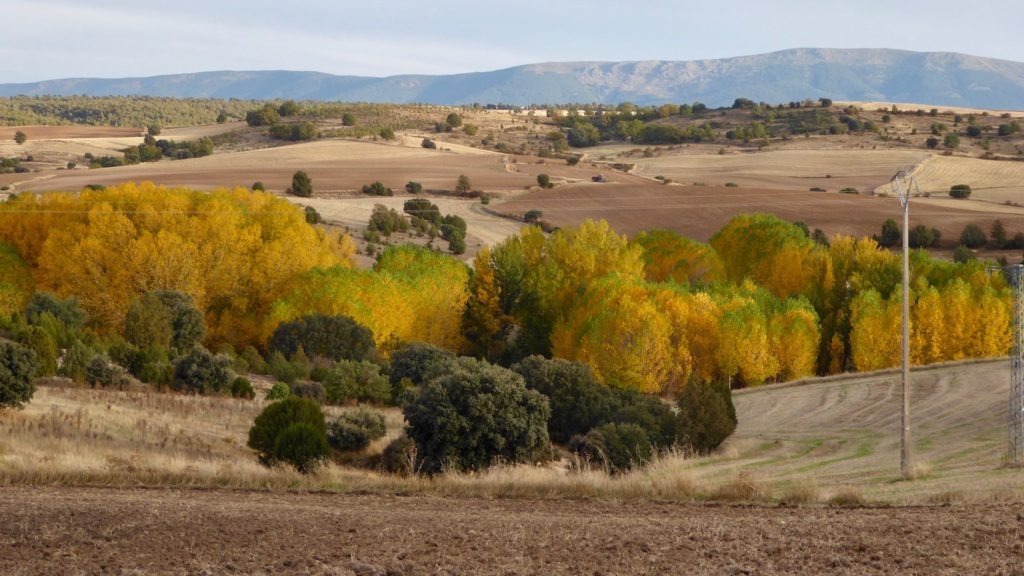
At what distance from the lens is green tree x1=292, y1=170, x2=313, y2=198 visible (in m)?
116

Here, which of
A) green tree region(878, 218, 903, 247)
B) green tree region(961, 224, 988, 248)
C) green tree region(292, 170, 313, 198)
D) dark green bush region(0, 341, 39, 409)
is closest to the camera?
dark green bush region(0, 341, 39, 409)

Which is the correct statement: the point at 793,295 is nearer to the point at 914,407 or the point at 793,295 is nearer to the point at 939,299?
the point at 939,299

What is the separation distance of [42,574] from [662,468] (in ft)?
39.4

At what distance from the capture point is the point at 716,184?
440 feet

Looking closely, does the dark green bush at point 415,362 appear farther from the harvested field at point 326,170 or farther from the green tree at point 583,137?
the green tree at point 583,137

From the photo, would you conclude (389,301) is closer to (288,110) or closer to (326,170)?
(326,170)

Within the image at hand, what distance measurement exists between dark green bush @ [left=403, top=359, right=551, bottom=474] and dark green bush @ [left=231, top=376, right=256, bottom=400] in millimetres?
14312

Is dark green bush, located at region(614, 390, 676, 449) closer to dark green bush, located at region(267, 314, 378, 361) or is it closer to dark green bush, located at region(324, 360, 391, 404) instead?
dark green bush, located at region(324, 360, 391, 404)

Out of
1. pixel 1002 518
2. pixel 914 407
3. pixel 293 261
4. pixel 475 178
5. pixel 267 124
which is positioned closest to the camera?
pixel 1002 518

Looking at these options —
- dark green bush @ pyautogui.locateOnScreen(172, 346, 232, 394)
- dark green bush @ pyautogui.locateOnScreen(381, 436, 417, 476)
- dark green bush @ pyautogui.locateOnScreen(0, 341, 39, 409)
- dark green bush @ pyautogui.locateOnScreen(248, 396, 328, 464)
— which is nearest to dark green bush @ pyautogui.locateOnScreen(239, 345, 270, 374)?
dark green bush @ pyautogui.locateOnScreen(172, 346, 232, 394)

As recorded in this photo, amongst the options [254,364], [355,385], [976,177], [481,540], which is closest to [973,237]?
[976,177]

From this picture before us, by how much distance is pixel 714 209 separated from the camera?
107m

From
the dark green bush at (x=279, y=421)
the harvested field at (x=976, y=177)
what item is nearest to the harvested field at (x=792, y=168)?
the harvested field at (x=976, y=177)

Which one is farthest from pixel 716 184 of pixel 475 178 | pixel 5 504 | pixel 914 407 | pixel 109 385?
pixel 5 504
